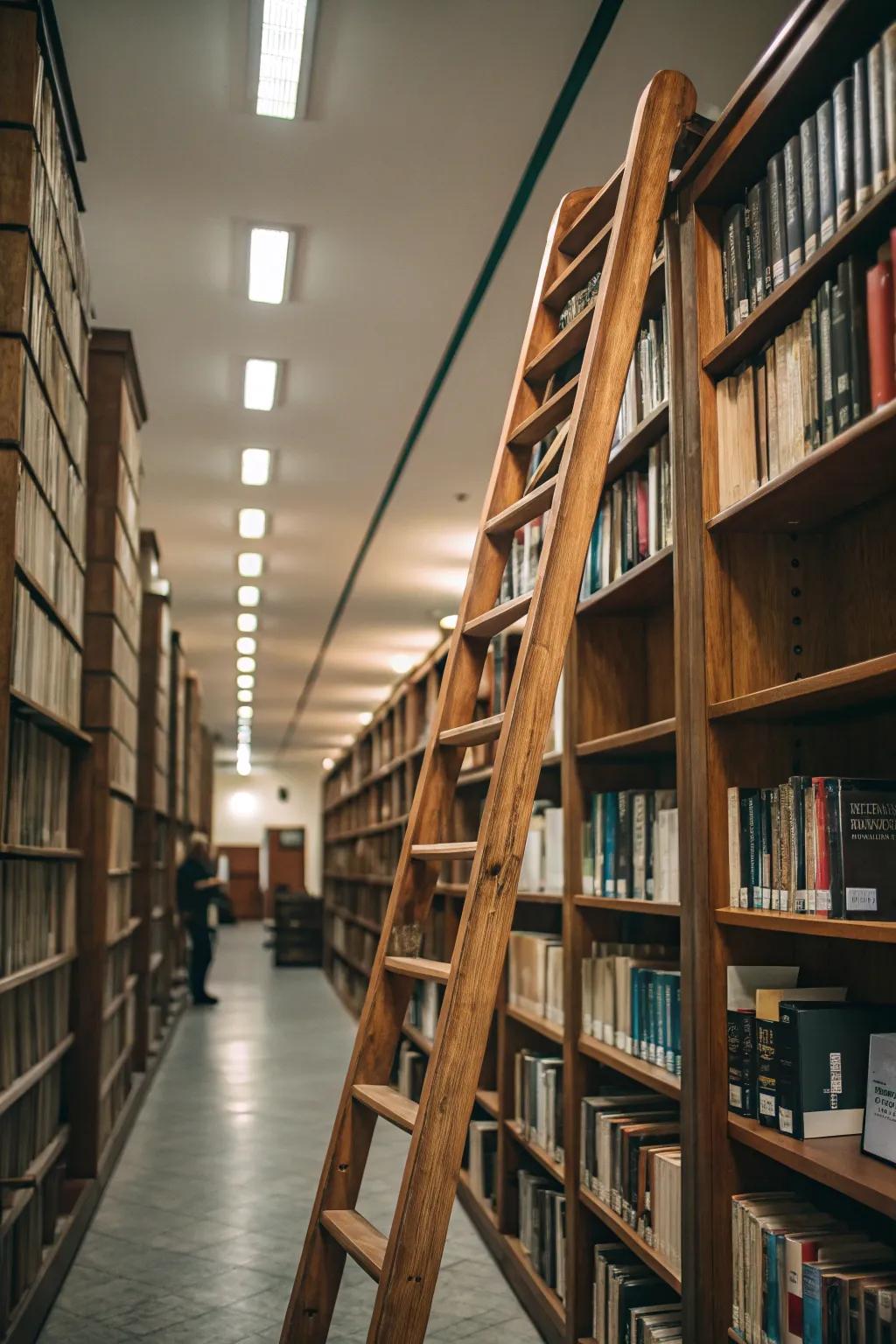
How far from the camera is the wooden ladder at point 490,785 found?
1.78 metres

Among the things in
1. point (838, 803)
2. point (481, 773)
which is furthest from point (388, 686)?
point (838, 803)

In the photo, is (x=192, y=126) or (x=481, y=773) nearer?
(x=192, y=126)

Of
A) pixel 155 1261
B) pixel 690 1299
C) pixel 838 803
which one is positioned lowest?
pixel 155 1261

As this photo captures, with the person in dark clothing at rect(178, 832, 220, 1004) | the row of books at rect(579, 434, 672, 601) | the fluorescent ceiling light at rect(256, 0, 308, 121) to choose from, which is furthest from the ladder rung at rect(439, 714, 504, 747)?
the person in dark clothing at rect(178, 832, 220, 1004)

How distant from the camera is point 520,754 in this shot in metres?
1.89

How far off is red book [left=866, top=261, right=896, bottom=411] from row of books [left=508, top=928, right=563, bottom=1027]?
1.90m

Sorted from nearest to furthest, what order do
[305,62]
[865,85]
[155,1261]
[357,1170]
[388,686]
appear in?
[865,85] → [357,1170] → [305,62] → [155,1261] → [388,686]

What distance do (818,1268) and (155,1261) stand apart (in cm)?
244

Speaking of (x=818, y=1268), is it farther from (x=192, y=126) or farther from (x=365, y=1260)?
(x=192, y=126)

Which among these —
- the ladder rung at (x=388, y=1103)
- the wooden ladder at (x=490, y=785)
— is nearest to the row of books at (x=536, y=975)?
the wooden ladder at (x=490, y=785)

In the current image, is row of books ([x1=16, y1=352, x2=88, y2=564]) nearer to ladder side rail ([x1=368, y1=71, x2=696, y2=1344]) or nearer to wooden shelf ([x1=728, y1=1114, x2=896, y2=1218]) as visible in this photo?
ladder side rail ([x1=368, y1=71, x2=696, y2=1344])

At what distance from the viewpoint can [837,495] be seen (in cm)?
188

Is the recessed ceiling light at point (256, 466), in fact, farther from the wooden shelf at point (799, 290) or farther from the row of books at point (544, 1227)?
the wooden shelf at point (799, 290)

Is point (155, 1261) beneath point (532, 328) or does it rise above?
beneath
